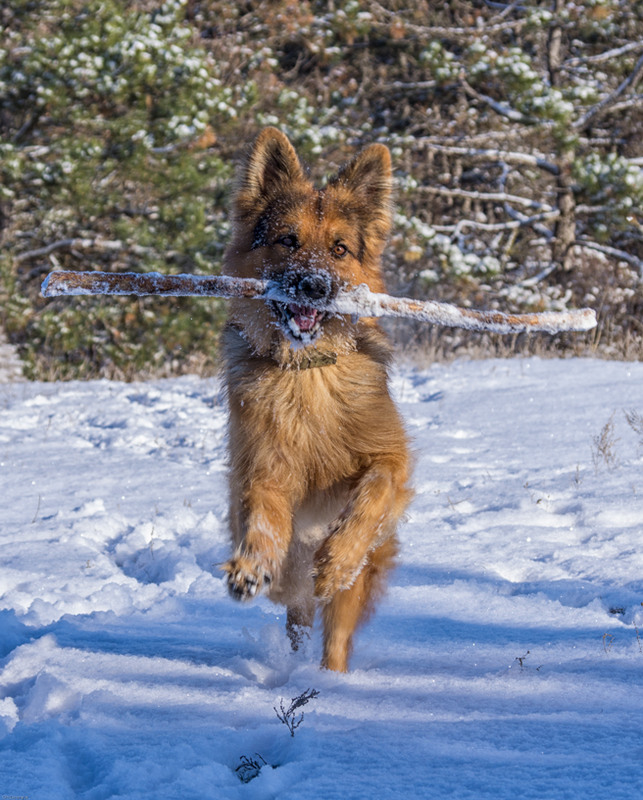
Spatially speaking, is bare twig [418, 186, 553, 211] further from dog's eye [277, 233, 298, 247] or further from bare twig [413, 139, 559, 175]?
dog's eye [277, 233, 298, 247]

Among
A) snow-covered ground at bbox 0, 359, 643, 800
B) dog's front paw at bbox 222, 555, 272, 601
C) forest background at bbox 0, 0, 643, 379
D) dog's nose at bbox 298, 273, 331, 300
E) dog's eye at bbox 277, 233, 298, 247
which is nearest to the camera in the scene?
snow-covered ground at bbox 0, 359, 643, 800

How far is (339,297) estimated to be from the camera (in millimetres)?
3656

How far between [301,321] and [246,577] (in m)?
1.21

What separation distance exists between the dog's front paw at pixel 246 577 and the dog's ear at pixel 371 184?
2.03 metres

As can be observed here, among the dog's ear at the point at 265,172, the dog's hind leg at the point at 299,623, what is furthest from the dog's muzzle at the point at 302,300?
the dog's hind leg at the point at 299,623

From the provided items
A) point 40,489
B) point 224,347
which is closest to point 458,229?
point 40,489

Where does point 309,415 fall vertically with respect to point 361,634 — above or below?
above

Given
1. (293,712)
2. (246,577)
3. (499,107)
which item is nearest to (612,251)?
(499,107)

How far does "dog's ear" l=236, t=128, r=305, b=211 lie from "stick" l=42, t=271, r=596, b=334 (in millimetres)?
731

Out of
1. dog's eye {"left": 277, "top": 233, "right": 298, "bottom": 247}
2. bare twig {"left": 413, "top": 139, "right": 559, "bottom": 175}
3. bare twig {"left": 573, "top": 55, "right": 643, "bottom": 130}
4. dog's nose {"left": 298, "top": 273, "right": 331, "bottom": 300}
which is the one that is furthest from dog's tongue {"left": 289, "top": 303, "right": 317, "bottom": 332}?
bare twig {"left": 573, "top": 55, "right": 643, "bottom": 130}

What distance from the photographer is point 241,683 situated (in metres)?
3.03

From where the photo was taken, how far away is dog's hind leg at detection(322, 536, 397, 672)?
345cm

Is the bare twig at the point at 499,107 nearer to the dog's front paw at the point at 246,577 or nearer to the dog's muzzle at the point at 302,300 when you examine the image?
the dog's muzzle at the point at 302,300

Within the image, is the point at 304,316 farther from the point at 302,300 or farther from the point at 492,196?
the point at 492,196
